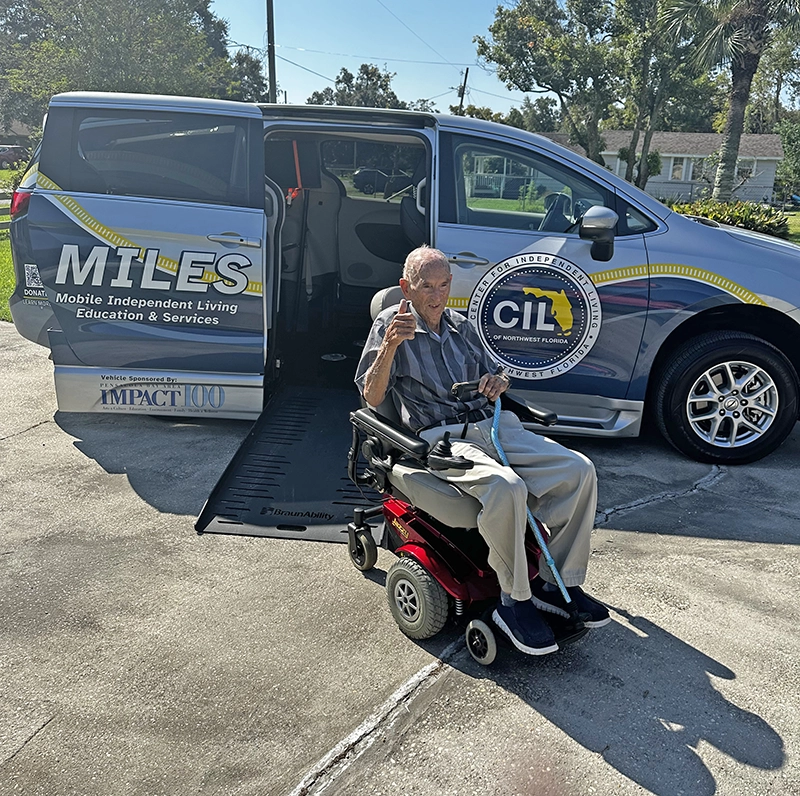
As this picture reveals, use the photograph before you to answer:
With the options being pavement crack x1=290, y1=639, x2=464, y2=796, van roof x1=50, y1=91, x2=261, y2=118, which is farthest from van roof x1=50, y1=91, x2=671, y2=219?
pavement crack x1=290, y1=639, x2=464, y2=796

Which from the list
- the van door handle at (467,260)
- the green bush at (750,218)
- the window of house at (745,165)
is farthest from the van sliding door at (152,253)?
the window of house at (745,165)

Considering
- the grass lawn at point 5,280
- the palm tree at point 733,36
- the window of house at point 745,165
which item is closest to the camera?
the grass lawn at point 5,280

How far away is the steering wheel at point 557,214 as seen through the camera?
4.54 metres

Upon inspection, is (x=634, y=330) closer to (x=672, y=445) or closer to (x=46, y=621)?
(x=672, y=445)

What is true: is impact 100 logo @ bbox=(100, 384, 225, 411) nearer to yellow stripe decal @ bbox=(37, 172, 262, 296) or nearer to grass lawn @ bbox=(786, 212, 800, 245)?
yellow stripe decal @ bbox=(37, 172, 262, 296)

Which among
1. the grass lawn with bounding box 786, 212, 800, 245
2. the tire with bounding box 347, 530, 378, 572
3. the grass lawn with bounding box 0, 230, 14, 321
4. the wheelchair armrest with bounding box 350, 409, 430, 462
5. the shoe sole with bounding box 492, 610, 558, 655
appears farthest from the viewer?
the grass lawn with bounding box 786, 212, 800, 245

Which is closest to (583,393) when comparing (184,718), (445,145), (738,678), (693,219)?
(693,219)

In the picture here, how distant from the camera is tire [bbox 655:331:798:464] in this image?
4.54 meters

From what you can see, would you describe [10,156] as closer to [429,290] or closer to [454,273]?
[454,273]

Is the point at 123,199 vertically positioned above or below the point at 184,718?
above

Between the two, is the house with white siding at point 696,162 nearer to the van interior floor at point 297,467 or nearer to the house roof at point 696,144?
the house roof at point 696,144

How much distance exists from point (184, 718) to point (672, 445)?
11.1 feet

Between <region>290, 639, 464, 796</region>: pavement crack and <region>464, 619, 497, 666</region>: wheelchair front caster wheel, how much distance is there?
117 mm

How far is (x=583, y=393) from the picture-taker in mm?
4609
